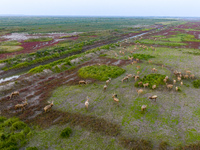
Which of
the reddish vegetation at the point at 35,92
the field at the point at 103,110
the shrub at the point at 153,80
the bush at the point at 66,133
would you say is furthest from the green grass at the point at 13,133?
the shrub at the point at 153,80

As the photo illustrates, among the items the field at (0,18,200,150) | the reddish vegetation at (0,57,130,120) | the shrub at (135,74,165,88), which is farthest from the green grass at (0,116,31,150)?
the shrub at (135,74,165,88)

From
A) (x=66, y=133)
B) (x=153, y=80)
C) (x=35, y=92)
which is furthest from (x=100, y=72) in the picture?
(x=66, y=133)

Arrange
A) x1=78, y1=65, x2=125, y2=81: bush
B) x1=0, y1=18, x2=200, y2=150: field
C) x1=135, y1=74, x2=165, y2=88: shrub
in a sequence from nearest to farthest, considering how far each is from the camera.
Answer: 1. x1=0, y1=18, x2=200, y2=150: field
2. x1=135, y1=74, x2=165, y2=88: shrub
3. x1=78, y1=65, x2=125, y2=81: bush

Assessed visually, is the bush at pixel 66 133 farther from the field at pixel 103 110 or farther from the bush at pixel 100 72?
the bush at pixel 100 72

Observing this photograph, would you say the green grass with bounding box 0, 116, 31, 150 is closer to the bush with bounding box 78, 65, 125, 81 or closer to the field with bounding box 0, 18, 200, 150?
the field with bounding box 0, 18, 200, 150

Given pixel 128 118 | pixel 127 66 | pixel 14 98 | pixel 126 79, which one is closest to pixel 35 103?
pixel 14 98

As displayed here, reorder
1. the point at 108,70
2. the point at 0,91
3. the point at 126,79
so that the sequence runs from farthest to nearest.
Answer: the point at 108,70 < the point at 126,79 < the point at 0,91

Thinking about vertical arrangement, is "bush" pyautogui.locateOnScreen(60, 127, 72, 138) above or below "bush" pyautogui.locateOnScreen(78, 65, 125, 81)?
below

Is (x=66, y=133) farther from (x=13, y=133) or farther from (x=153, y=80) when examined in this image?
(x=153, y=80)

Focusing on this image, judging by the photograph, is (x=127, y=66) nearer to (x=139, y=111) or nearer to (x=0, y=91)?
(x=139, y=111)

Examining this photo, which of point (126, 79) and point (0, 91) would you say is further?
point (126, 79)

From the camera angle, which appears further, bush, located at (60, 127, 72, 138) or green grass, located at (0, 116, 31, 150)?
bush, located at (60, 127, 72, 138)
